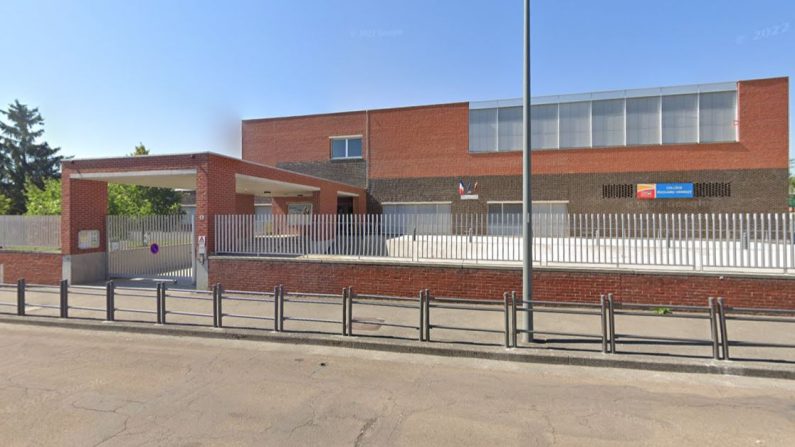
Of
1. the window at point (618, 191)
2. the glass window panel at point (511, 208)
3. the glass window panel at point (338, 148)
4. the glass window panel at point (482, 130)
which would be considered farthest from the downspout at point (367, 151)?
the window at point (618, 191)

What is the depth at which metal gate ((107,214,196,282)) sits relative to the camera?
13.3 m

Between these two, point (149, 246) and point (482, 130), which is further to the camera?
point (482, 130)

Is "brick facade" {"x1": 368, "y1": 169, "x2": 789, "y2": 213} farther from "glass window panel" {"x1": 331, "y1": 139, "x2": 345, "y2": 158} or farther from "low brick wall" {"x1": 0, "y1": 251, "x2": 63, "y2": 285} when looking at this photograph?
"low brick wall" {"x1": 0, "y1": 251, "x2": 63, "y2": 285}

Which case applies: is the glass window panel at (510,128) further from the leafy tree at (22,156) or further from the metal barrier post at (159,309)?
the leafy tree at (22,156)

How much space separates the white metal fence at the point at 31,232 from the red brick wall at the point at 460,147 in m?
17.3

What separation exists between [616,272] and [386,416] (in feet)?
22.6

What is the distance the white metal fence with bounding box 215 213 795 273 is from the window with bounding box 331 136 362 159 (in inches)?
662

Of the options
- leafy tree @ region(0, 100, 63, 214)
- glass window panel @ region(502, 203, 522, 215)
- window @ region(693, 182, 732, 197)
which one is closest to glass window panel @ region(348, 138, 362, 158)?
glass window panel @ region(502, 203, 522, 215)

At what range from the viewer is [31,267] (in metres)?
12.9

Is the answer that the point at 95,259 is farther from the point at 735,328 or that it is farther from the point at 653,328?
the point at 735,328

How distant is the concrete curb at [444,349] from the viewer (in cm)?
A: 565

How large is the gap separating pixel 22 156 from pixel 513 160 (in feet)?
159

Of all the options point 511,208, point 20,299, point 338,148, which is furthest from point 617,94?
point 20,299

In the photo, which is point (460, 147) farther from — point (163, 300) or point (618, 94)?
point (163, 300)
